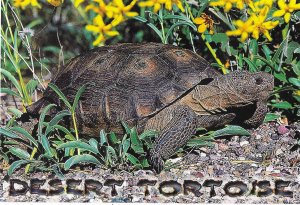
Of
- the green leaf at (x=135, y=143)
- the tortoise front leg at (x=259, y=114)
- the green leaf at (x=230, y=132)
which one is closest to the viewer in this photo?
the green leaf at (x=135, y=143)

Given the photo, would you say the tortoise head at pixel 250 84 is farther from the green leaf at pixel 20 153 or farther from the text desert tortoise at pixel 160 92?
the green leaf at pixel 20 153

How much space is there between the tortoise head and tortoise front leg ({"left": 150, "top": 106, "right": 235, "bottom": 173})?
344 mm

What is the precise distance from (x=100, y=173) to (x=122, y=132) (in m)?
0.41

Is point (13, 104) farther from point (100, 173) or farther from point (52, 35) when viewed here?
point (100, 173)

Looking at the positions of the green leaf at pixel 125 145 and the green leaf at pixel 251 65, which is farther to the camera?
the green leaf at pixel 251 65

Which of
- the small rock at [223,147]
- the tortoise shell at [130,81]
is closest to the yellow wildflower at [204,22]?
the tortoise shell at [130,81]

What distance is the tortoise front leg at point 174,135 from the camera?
3854 millimetres

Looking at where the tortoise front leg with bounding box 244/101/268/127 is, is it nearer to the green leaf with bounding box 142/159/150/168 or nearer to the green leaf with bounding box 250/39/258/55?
the green leaf with bounding box 250/39/258/55

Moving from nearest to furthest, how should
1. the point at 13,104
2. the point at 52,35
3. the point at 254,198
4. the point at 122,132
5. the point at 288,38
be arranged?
the point at 254,198 → the point at 122,132 → the point at 288,38 → the point at 13,104 → the point at 52,35

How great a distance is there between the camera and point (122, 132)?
422 cm

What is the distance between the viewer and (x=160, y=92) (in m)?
4.17

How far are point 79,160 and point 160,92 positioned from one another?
2.56 ft

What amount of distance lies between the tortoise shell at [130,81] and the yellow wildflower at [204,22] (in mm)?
204

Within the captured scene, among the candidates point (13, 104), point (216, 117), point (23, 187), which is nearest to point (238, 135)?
point (216, 117)
